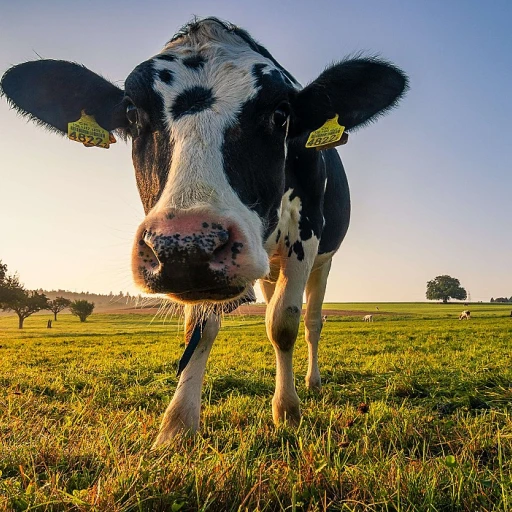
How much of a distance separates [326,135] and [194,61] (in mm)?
1218

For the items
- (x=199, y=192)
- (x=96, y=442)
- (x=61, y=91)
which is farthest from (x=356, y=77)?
(x=96, y=442)

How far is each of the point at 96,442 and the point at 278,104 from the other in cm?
251

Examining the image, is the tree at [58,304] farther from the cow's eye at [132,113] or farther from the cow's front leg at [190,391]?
the cow's eye at [132,113]

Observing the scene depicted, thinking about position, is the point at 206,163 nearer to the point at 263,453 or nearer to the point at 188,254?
the point at 188,254

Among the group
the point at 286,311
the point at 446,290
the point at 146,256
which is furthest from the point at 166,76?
the point at 446,290

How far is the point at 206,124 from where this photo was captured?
294cm

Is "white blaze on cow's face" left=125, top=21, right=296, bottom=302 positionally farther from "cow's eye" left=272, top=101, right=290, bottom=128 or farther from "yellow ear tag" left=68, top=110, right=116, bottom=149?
"yellow ear tag" left=68, top=110, right=116, bottom=149

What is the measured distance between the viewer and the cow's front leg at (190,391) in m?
3.24

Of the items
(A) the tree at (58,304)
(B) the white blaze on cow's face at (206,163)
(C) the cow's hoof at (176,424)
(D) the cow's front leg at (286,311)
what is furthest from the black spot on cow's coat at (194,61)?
(A) the tree at (58,304)

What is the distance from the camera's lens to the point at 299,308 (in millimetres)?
4195

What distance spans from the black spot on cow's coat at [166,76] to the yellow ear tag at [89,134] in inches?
46.7

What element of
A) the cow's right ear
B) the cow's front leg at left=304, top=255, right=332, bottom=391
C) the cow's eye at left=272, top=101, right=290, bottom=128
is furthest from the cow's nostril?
the cow's front leg at left=304, top=255, right=332, bottom=391

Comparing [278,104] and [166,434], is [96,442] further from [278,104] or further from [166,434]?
[278,104]

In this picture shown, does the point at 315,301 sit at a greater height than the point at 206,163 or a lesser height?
lesser
